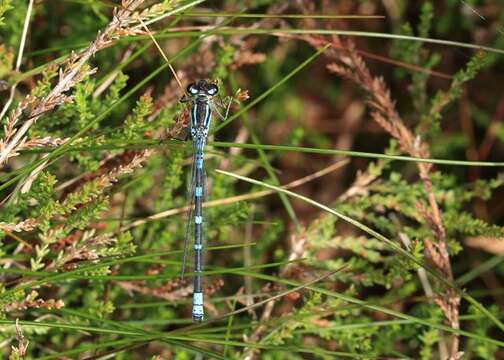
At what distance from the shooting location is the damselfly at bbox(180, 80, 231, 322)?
96.1 inches

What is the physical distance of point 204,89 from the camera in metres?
2.53

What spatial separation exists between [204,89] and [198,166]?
275mm

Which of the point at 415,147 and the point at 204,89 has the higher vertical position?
the point at 204,89

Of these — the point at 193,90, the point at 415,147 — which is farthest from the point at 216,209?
the point at 415,147

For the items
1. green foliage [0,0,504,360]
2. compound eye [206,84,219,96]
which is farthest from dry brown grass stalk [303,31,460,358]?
compound eye [206,84,219,96]

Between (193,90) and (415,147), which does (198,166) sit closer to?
(193,90)

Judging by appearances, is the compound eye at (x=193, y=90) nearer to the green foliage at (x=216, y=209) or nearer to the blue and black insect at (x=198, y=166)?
the blue and black insect at (x=198, y=166)

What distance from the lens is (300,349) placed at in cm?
226

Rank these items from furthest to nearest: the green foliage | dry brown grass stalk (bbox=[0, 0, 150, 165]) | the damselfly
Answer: the damselfly → the green foliage → dry brown grass stalk (bbox=[0, 0, 150, 165])

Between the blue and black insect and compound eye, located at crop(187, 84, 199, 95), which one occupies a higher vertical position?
compound eye, located at crop(187, 84, 199, 95)

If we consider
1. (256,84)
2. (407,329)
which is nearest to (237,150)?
(256,84)

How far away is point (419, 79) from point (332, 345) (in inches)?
48.0

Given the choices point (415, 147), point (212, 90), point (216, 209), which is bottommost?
point (216, 209)

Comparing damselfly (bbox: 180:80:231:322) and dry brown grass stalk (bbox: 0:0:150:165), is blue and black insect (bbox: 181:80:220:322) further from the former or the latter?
dry brown grass stalk (bbox: 0:0:150:165)
